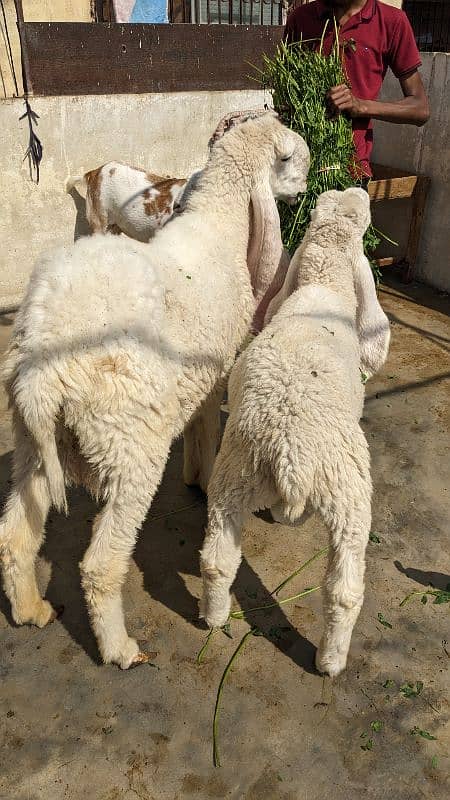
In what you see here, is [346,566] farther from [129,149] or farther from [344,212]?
[129,149]

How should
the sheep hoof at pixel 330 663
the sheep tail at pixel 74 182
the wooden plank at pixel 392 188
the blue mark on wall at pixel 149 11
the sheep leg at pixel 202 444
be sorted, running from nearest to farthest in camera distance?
the sheep hoof at pixel 330 663 < the sheep leg at pixel 202 444 < the sheep tail at pixel 74 182 < the wooden plank at pixel 392 188 < the blue mark on wall at pixel 149 11

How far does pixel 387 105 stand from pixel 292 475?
9.20ft

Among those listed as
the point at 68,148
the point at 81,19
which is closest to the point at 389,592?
the point at 68,148

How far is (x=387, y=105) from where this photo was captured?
396 centimetres

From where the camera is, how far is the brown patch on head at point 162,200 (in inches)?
226

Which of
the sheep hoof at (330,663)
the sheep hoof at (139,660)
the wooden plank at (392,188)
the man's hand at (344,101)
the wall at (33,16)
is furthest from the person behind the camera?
the wall at (33,16)

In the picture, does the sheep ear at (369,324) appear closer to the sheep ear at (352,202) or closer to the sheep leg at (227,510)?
the sheep ear at (352,202)

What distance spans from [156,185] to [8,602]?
162 inches

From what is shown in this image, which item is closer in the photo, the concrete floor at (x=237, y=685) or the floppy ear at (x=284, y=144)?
the concrete floor at (x=237, y=685)

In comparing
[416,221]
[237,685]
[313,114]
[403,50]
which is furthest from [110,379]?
[416,221]

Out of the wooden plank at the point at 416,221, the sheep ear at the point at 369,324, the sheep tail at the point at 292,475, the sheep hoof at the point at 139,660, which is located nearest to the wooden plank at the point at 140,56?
the wooden plank at the point at 416,221

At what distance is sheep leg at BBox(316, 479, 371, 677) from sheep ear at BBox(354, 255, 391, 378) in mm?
1070

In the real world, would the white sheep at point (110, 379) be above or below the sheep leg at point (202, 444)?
above

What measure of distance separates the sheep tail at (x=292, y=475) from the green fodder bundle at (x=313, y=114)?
2.13 m
